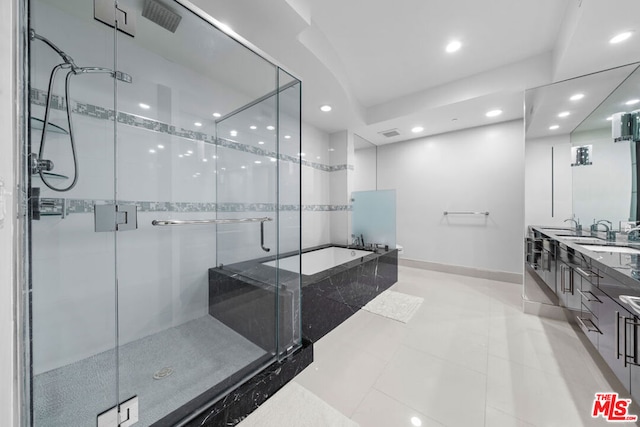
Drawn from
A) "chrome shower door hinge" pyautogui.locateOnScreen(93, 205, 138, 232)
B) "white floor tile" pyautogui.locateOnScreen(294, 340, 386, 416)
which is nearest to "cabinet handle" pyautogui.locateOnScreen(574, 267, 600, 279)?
"white floor tile" pyautogui.locateOnScreen(294, 340, 386, 416)

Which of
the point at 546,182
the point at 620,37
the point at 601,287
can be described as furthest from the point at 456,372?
the point at 620,37

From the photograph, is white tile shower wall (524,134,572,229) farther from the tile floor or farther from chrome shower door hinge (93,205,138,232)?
chrome shower door hinge (93,205,138,232)

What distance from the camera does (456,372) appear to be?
1.58 metres

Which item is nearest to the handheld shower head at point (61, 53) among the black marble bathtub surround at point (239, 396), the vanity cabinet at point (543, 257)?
the black marble bathtub surround at point (239, 396)

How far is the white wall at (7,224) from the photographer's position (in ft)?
2.04

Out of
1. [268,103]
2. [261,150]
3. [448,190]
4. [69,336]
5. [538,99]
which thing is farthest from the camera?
[448,190]

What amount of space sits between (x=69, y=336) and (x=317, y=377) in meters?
1.63

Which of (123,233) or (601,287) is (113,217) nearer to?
(123,233)

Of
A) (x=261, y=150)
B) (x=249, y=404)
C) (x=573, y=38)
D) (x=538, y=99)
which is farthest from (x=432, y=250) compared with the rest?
(x=249, y=404)

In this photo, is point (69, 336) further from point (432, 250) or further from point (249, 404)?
point (432, 250)

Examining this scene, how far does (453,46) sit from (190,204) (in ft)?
9.61

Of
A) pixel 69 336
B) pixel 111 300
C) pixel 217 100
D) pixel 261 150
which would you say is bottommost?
pixel 69 336

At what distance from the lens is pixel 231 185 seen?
2311mm

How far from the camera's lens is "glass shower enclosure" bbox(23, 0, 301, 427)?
49.7 inches
